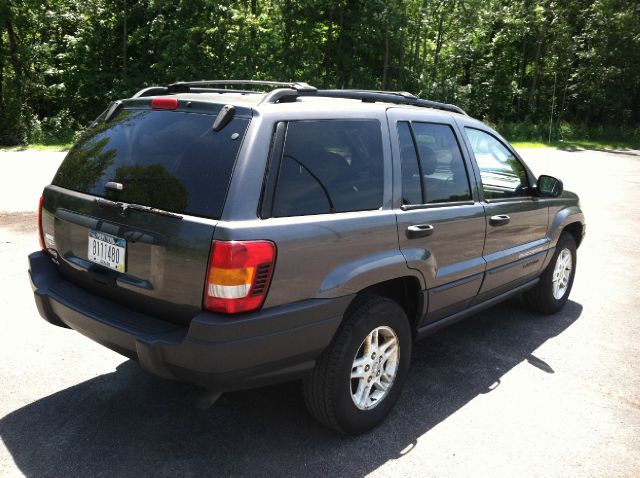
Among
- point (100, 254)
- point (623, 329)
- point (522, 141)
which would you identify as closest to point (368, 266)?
point (100, 254)

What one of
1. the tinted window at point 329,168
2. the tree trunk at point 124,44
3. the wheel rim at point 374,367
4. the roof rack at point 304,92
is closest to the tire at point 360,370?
the wheel rim at point 374,367

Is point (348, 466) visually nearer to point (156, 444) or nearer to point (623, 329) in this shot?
point (156, 444)

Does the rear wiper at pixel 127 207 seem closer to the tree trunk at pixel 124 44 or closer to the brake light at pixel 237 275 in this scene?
the brake light at pixel 237 275

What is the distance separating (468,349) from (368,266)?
188cm

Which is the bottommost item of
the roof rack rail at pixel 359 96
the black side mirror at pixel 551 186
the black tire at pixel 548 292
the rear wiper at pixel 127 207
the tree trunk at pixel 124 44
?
the black tire at pixel 548 292

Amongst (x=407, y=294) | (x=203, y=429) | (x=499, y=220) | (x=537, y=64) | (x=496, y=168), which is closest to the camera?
(x=203, y=429)

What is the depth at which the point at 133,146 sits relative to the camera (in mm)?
2949

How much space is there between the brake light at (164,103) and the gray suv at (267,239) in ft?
0.03

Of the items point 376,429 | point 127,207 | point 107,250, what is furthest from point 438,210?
point 107,250

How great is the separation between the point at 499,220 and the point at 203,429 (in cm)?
244

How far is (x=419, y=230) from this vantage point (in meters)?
3.21

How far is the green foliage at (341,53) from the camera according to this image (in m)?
24.6

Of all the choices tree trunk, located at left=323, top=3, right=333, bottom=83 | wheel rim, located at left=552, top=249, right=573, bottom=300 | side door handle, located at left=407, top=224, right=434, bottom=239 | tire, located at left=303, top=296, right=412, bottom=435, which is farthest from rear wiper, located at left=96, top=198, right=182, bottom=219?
tree trunk, located at left=323, top=3, right=333, bottom=83

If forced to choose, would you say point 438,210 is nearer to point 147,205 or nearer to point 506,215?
point 506,215
